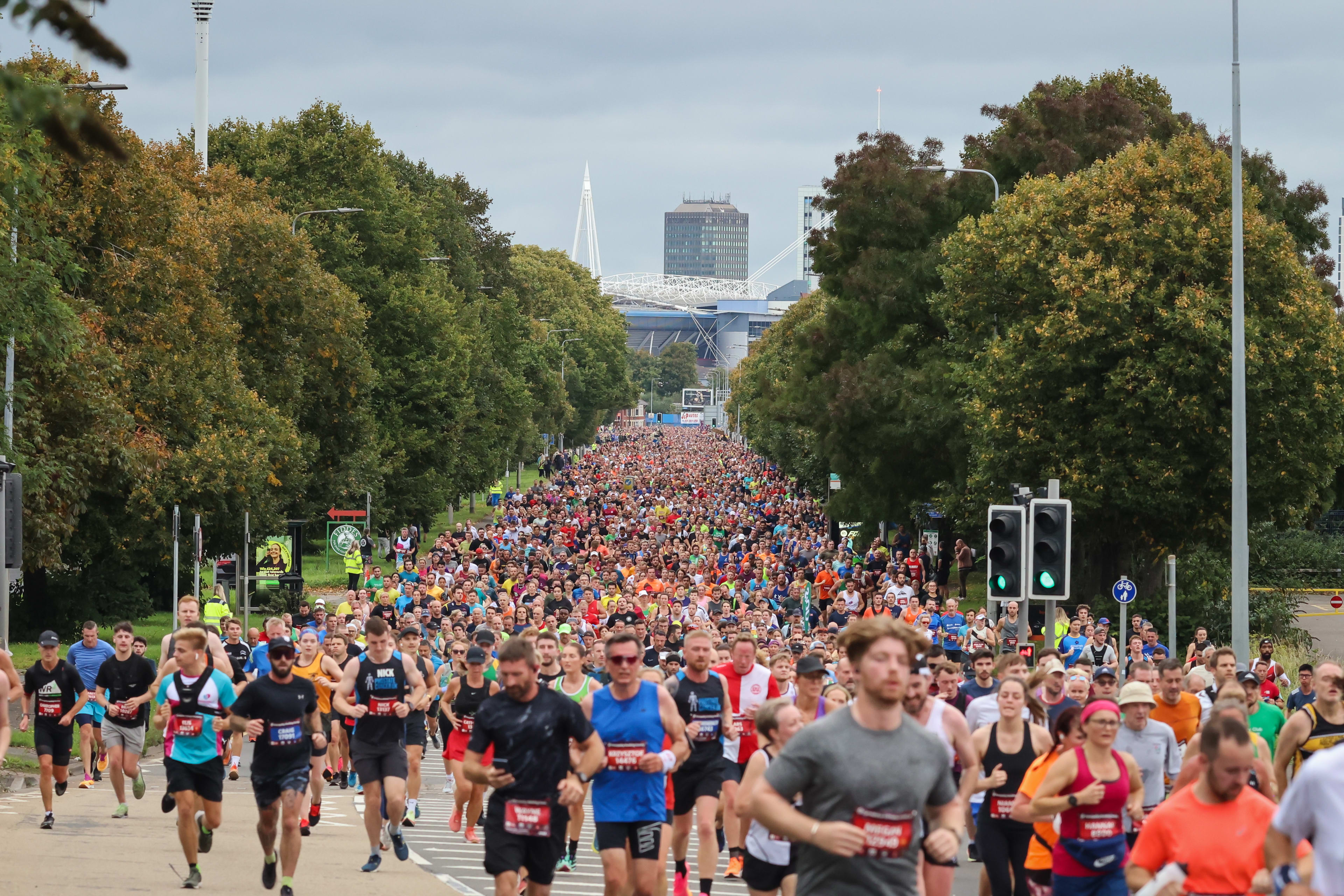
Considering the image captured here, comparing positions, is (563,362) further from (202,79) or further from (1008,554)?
(1008,554)

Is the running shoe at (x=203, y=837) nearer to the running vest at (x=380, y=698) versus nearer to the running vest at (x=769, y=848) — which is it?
the running vest at (x=380, y=698)

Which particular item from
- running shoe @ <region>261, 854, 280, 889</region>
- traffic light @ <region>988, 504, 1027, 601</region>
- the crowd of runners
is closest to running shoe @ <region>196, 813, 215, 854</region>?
the crowd of runners

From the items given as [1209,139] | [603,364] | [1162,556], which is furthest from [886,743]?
[603,364]

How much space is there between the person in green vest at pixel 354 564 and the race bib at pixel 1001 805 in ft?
105

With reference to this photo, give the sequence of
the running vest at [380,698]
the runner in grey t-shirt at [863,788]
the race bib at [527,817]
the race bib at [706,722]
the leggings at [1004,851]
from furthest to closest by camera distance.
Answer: the running vest at [380,698]
the race bib at [706,722]
the leggings at [1004,851]
the race bib at [527,817]
the runner in grey t-shirt at [863,788]

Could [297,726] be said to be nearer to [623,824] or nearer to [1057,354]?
[623,824]

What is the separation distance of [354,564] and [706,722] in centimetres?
3182

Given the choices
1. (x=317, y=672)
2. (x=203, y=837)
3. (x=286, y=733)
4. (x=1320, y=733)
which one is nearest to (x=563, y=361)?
(x=317, y=672)

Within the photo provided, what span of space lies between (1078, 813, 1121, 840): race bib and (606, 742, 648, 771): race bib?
2279mm

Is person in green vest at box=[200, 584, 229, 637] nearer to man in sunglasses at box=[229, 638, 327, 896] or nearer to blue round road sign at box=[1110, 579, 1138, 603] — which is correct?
blue round road sign at box=[1110, 579, 1138, 603]

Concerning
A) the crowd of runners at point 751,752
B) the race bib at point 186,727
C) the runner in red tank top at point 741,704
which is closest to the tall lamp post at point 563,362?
the crowd of runners at point 751,752

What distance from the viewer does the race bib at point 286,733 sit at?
11664 mm

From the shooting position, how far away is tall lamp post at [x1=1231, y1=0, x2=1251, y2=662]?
2111 cm

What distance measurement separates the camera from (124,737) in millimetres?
15289
